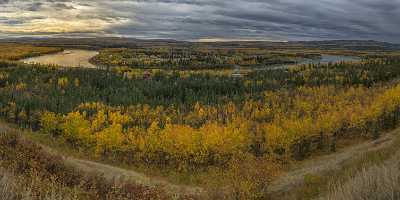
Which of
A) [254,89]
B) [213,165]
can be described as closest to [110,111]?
[213,165]

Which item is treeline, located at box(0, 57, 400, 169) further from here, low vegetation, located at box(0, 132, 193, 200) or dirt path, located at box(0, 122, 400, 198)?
low vegetation, located at box(0, 132, 193, 200)

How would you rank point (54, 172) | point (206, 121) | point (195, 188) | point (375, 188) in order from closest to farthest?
point (375, 188) → point (54, 172) → point (195, 188) → point (206, 121)

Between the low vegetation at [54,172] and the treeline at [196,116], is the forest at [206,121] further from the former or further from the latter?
the low vegetation at [54,172]

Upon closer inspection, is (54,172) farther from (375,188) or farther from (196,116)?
(196,116)

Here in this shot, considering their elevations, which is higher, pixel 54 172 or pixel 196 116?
pixel 54 172

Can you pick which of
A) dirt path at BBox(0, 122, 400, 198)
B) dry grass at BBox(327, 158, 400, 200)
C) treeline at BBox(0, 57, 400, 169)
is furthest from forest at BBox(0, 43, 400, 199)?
dry grass at BBox(327, 158, 400, 200)

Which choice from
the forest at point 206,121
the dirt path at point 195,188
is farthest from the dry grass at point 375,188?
the forest at point 206,121

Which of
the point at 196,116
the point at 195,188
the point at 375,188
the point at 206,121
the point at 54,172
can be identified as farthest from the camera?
the point at 196,116

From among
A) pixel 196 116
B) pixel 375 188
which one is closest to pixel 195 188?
pixel 375 188
